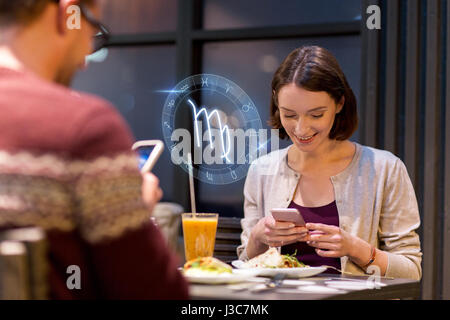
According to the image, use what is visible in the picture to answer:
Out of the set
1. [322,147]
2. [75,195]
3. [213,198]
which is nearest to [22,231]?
[75,195]

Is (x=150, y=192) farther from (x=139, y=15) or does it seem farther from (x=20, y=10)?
(x=139, y=15)

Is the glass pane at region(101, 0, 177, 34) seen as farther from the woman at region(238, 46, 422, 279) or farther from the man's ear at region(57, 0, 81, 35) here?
the man's ear at region(57, 0, 81, 35)

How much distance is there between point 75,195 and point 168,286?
0.68 ft

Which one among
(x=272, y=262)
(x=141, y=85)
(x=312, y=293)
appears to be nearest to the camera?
(x=312, y=293)

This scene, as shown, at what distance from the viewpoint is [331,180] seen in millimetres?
2564

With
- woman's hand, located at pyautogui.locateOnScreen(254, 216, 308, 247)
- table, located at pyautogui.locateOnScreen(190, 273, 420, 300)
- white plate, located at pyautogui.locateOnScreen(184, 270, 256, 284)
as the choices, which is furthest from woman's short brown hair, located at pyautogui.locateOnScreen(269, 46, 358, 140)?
white plate, located at pyautogui.locateOnScreen(184, 270, 256, 284)

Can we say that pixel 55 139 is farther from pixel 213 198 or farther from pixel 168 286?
pixel 213 198

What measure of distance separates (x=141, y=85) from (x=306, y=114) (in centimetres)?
226

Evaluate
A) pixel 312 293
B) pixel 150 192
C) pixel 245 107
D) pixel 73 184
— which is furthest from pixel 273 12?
pixel 73 184

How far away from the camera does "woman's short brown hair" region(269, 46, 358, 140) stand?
245 cm

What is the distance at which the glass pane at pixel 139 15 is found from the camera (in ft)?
14.4

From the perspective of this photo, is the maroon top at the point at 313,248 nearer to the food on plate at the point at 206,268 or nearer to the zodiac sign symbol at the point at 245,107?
the food on plate at the point at 206,268

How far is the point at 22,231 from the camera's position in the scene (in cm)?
89

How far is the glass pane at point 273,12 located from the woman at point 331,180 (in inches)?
57.9
